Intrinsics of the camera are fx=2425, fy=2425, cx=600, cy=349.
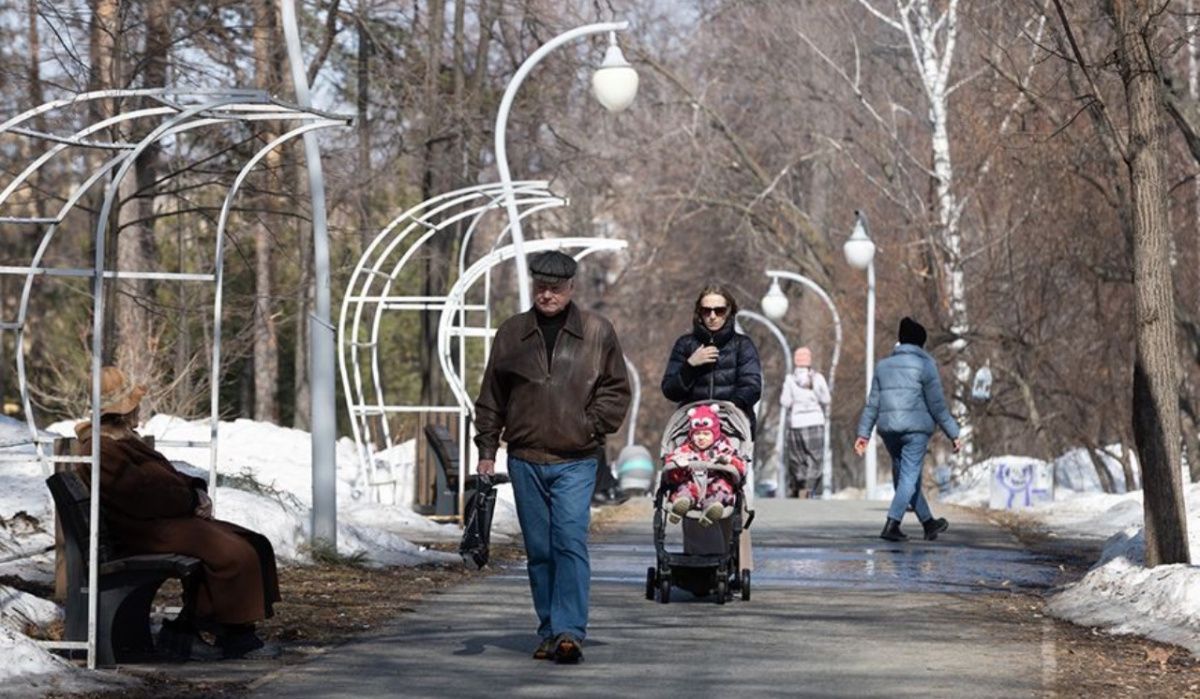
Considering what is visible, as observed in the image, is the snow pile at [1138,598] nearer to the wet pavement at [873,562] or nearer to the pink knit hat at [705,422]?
the wet pavement at [873,562]

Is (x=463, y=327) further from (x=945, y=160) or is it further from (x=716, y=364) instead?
(x=945, y=160)

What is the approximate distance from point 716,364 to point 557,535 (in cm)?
277

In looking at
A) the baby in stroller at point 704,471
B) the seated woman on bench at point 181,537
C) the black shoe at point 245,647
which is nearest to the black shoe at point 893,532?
the baby in stroller at point 704,471

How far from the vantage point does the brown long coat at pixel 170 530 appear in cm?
1051

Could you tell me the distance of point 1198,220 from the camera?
29.9 metres

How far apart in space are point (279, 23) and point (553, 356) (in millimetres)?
19233

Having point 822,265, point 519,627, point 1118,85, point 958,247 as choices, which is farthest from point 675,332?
point 519,627

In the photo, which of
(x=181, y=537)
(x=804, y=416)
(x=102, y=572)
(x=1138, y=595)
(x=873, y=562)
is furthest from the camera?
(x=804, y=416)

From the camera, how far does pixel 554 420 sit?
10711 mm

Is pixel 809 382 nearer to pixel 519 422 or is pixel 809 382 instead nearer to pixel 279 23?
pixel 279 23

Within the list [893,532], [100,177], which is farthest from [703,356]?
Answer: [893,532]

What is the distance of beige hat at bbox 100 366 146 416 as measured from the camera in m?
10.8

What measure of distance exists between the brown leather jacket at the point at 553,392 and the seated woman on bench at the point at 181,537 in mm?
1184

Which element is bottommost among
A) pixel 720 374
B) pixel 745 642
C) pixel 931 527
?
pixel 745 642
